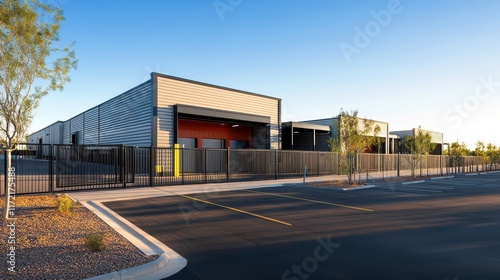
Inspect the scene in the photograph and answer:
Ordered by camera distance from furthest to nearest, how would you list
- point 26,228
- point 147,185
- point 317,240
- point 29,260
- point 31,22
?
point 147,185, point 31,22, point 26,228, point 317,240, point 29,260

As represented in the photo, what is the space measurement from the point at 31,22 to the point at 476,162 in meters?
50.3

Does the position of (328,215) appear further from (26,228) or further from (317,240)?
(26,228)

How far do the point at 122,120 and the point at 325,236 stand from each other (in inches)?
890

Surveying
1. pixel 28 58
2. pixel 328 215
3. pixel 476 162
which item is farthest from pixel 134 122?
pixel 476 162

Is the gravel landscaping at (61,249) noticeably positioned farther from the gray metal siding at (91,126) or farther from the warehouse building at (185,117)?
the gray metal siding at (91,126)

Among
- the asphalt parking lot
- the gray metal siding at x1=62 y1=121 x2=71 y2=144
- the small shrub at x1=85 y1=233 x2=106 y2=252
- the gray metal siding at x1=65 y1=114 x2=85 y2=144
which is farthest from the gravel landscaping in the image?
the gray metal siding at x1=62 y1=121 x2=71 y2=144

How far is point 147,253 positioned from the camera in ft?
19.5

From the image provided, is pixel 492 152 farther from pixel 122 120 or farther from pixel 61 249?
pixel 61 249

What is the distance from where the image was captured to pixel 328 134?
36.5m

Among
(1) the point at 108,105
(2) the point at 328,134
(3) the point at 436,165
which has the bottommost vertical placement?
(3) the point at 436,165

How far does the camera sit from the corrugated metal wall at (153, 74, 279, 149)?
2227 centimetres

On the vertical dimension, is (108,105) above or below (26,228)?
→ above

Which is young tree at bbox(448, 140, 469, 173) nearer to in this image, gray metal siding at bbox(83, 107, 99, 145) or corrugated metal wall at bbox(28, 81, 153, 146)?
corrugated metal wall at bbox(28, 81, 153, 146)

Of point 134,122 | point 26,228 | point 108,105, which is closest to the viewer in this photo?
point 26,228
